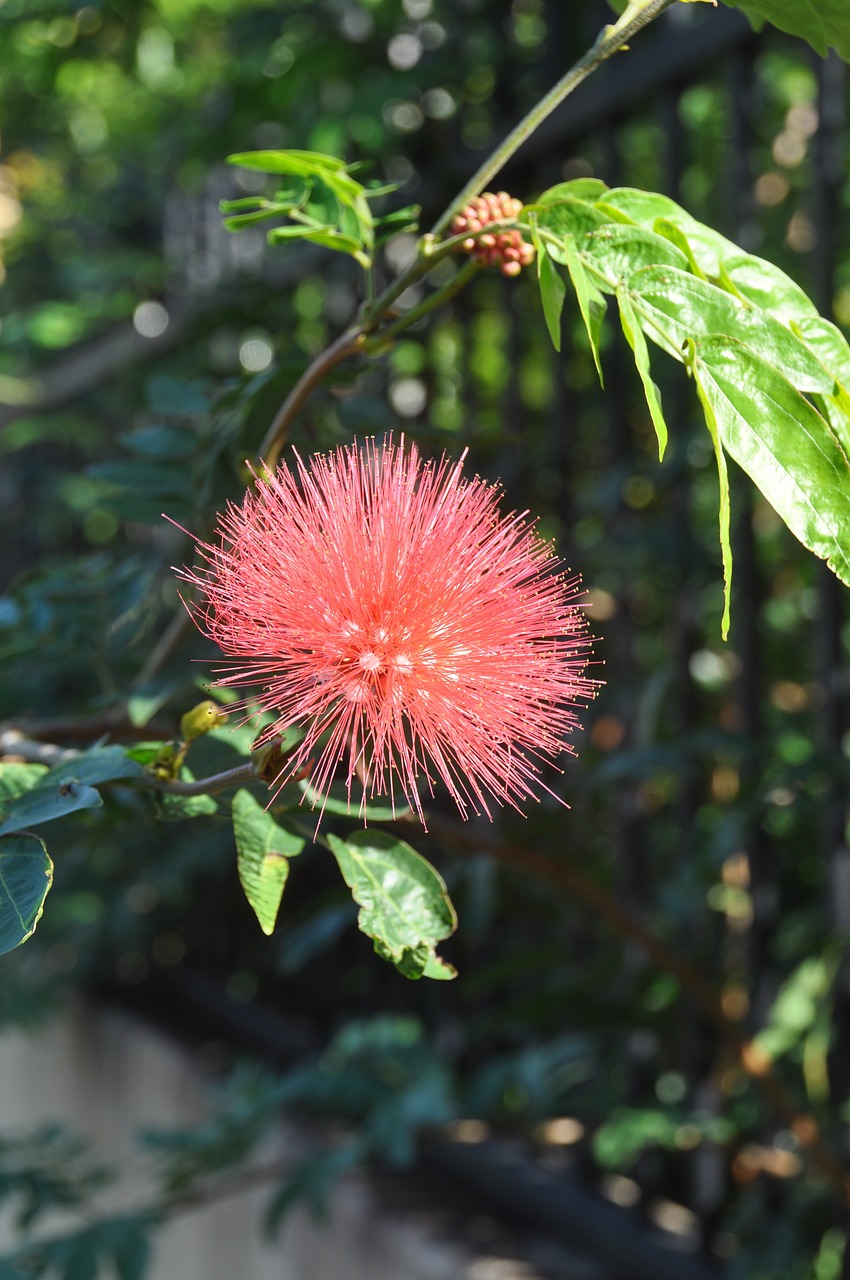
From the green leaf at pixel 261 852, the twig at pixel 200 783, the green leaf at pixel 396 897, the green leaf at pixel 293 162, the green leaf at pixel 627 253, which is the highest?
the green leaf at pixel 293 162

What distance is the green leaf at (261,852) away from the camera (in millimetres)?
584

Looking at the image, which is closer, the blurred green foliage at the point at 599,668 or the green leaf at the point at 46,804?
the green leaf at the point at 46,804

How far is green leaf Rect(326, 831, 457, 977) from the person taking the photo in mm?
584

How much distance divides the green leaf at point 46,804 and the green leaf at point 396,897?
110mm

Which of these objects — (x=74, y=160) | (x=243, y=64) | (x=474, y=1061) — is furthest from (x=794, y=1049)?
(x=74, y=160)

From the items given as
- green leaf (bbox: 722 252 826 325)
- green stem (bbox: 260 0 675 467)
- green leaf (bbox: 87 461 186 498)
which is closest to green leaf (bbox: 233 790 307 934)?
green stem (bbox: 260 0 675 467)

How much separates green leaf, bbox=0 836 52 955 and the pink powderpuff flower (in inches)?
4.2

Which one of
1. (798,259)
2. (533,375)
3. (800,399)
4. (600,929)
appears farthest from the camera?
(533,375)

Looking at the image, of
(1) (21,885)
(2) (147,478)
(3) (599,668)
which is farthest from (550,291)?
(3) (599,668)

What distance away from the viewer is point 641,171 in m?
2.43

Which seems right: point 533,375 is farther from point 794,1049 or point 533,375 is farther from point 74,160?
point 74,160

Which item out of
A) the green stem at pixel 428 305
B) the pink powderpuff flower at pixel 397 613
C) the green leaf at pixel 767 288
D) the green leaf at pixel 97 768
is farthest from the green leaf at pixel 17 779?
the green leaf at pixel 767 288

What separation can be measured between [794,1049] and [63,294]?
2.91 metres

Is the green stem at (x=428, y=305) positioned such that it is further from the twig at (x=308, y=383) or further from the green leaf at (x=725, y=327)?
the green leaf at (x=725, y=327)
